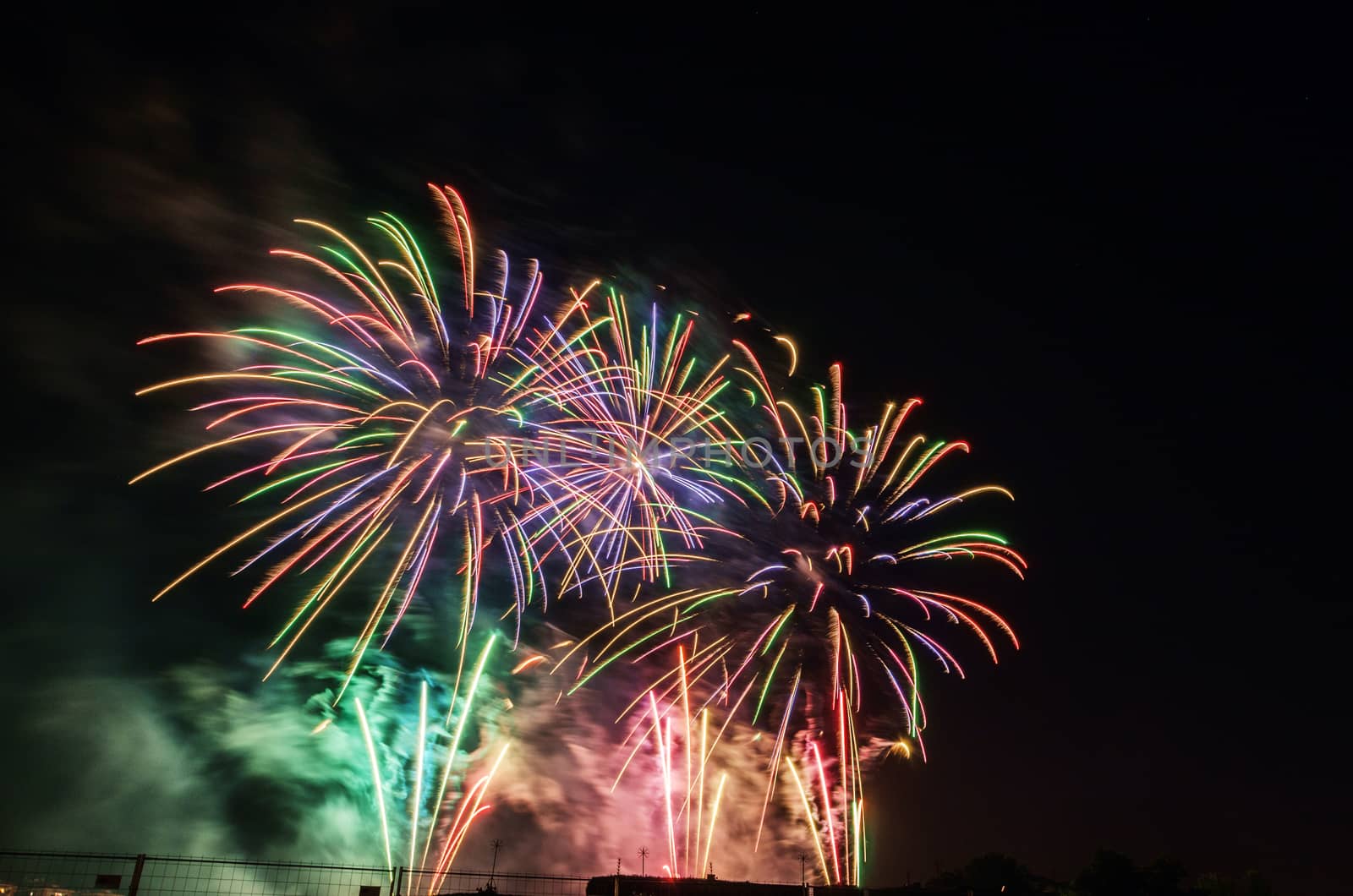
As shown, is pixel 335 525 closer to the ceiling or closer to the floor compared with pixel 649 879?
closer to the ceiling

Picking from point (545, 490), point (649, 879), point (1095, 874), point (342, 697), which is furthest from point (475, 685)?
point (1095, 874)

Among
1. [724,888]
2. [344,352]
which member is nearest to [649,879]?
[724,888]

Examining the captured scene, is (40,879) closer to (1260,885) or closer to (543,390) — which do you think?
(543,390)

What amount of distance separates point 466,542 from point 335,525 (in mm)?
3258

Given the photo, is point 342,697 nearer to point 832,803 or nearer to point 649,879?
point 649,879

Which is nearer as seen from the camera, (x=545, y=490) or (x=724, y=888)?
(x=724, y=888)

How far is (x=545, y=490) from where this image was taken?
23.2 meters

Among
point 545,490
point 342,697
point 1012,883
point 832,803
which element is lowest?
point 1012,883

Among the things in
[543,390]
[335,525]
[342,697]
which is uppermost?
[543,390]

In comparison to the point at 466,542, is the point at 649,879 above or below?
below

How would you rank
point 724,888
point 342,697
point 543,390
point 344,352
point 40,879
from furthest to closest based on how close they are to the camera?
point 342,697 → point 543,390 → point 344,352 → point 724,888 → point 40,879

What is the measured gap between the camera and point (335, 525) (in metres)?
21.4

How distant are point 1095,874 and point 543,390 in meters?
45.4

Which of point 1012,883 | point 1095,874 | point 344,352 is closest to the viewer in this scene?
point 344,352
